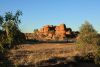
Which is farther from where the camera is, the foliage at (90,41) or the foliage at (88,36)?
the foliage at (88,36)

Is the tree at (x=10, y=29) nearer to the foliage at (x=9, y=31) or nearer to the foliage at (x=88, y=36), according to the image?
the foliage at (x=9, y=31)

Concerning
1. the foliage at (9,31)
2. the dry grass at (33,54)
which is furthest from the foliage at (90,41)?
the foliage at (9,31)

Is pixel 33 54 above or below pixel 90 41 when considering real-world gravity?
below

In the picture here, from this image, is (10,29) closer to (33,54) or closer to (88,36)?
(88,36)

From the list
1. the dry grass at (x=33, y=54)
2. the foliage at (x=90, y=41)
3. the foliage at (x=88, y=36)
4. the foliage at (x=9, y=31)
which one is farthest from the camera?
the foliage at (x=88, y=36)

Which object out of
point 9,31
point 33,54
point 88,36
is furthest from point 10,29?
point 33,54

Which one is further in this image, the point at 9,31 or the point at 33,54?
the point at 33,54

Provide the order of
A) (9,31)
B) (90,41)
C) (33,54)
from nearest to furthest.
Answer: (9,31), (90,41), (33,54)

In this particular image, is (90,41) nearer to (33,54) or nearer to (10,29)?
(33,54)

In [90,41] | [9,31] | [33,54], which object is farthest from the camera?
[33,54]

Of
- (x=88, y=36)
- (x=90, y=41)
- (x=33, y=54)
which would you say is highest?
(x=88, y=36)

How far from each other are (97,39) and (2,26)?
28850mm

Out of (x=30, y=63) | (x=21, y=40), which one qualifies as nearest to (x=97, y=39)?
(x=30, y=63)

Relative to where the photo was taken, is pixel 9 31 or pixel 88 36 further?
pixel 88 36
